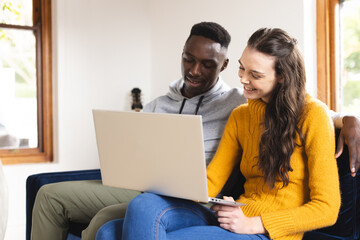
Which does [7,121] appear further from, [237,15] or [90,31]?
[237,15]

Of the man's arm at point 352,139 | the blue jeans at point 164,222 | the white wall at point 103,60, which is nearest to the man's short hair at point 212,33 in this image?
the man's arm at point 352,139

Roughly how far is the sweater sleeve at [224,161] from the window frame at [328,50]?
3.66 ft

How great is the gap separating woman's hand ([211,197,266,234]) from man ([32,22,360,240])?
22.1 inches

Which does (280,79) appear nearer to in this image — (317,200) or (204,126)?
(317,200)

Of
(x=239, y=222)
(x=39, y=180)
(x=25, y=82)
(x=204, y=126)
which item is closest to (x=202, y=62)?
(x=204, y=126)

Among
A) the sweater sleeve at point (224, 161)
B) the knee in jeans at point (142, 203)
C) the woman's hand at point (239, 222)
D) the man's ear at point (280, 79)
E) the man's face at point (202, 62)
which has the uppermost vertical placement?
the man's face at point (202, 62)

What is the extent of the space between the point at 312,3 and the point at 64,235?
73.1 inches

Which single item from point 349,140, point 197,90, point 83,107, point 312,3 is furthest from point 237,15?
point 349,140

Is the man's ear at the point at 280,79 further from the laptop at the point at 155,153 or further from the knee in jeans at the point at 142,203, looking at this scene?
the knee in jeans at the point at 142,203

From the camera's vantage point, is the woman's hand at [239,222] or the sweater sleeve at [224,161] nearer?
the woman's hand at [239,222]

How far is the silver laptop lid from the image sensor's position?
3.98ft

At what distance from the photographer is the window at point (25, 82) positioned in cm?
338

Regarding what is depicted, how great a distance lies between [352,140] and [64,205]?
119 cm

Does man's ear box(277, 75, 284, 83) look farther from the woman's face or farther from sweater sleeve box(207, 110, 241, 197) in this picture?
sweater sleeve box(207, 110, 241, 197)
